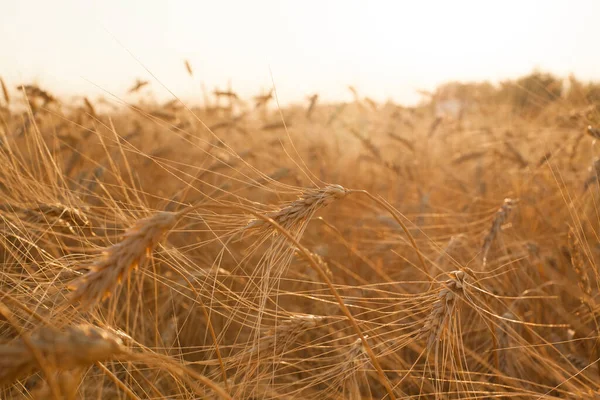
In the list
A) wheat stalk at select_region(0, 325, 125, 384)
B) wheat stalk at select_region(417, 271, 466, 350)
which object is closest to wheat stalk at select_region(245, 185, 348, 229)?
wheat stalk at select_region(417, 271, 466, 350)

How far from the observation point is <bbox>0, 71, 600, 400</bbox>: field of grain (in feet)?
3.95

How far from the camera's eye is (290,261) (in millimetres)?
1518

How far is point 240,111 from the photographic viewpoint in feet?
14.7

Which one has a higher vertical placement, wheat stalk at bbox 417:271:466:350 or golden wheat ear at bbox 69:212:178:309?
golden wheat ear at bbox 69:212:178:309

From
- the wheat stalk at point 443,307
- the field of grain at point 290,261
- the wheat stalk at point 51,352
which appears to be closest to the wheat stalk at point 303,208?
the field of grain at point 290,261

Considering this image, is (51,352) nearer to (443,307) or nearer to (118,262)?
(118,262)

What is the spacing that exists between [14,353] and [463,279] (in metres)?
0.98

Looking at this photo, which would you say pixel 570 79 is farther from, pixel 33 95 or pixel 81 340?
pixel 81 340

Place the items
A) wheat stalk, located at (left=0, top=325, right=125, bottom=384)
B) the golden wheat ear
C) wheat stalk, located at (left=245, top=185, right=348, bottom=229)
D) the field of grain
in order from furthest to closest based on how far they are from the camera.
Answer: wheat stalk, located at (left=245, top=185, right=348, bottom=229) < the field of grain < the golden wheat ear < wheat stalk, located at (left=0, top=325, right=125, bottom=384)

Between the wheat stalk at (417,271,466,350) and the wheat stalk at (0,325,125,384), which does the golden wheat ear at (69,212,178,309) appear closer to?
the wheat stalk at (0,325,125,384)

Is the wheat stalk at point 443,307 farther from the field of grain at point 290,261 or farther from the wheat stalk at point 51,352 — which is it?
the wheat stalk at point 51,352

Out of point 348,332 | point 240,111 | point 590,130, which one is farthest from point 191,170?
point 590,130

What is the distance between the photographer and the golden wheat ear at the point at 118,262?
92 centimetres

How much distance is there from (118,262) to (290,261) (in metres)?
0.64
